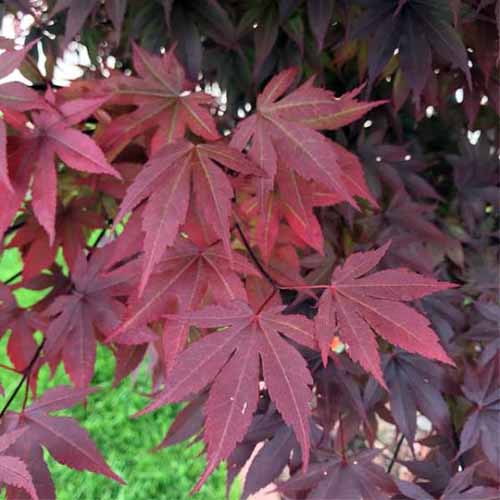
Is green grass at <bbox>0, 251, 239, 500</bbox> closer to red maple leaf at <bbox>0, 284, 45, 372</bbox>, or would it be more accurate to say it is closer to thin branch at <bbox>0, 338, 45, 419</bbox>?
red maple leaf at <bbox>0, 284, 45, 372</bbox>

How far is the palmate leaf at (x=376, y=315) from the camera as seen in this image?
0.59m

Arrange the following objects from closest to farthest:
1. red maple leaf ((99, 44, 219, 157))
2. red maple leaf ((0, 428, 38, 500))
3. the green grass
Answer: red maple leaf ((0, 428, 38, 500)) < red maple leaf ((99, 44, 219, 157)) < the green grass

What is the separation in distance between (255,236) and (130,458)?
154 centimetres

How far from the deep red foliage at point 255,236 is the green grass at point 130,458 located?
3.28 feet

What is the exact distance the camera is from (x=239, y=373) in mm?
577

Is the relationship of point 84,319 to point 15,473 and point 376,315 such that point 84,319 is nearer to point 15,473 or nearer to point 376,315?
point 15,473

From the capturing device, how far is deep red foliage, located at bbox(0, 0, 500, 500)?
0.61 meters

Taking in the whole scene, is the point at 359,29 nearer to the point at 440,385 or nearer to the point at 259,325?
the point at 259,325

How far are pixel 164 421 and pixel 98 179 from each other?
1563 millimetres

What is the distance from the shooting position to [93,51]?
3.37 ft

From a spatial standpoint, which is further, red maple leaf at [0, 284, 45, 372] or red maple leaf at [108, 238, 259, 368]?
red maple leaf at [0, 284, 45, 372]

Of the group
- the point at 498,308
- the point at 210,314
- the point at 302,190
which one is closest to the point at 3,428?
the point at 210,314

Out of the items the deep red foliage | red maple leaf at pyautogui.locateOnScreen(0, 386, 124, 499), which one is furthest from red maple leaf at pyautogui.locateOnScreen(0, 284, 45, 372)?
red maple leaf at pyautogui.locateOnScreen(0, 386, 124, 499)

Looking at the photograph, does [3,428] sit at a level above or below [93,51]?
below
